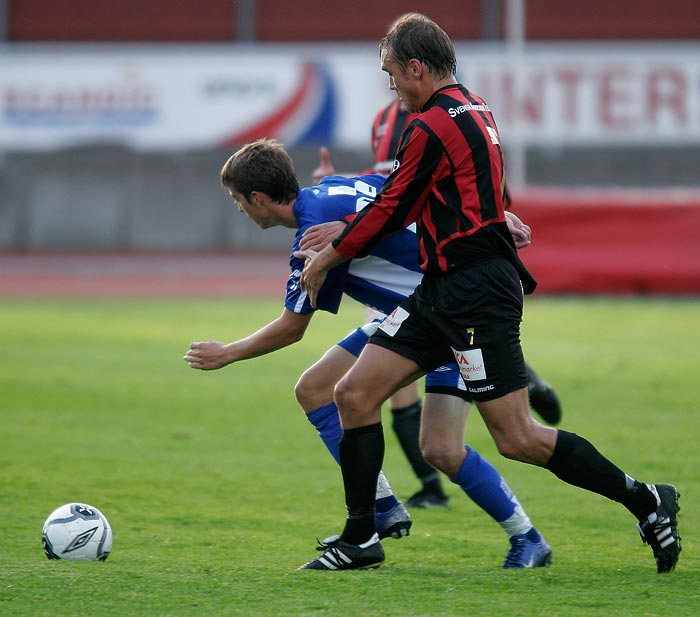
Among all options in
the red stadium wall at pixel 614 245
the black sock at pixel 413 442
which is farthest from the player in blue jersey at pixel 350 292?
the red stadium wall at pixel 614 245

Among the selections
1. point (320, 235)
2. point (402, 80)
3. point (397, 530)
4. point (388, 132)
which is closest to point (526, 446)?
point (397, 530)

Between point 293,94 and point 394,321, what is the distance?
1824 centimetres

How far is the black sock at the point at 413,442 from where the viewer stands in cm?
638

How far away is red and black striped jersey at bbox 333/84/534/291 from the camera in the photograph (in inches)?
176

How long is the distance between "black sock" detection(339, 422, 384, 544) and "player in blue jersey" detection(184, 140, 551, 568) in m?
0.36

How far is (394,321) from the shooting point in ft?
15.4

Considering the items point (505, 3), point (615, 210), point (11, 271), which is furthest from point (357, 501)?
point (505, 3)

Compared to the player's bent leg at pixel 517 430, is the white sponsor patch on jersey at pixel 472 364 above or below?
above

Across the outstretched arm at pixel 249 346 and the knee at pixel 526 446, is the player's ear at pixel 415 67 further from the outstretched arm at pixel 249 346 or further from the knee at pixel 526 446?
the knee at pixel 526 446

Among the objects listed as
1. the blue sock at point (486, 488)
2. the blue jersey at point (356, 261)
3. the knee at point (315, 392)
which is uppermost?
the blue jersey at point (356, 261)

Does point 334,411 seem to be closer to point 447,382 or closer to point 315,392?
point 315,392

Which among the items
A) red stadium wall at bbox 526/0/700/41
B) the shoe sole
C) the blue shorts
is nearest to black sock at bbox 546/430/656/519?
the blue shorts

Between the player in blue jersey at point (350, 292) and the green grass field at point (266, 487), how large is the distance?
0.89 feet

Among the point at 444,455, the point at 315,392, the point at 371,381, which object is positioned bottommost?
the point at 444,455
